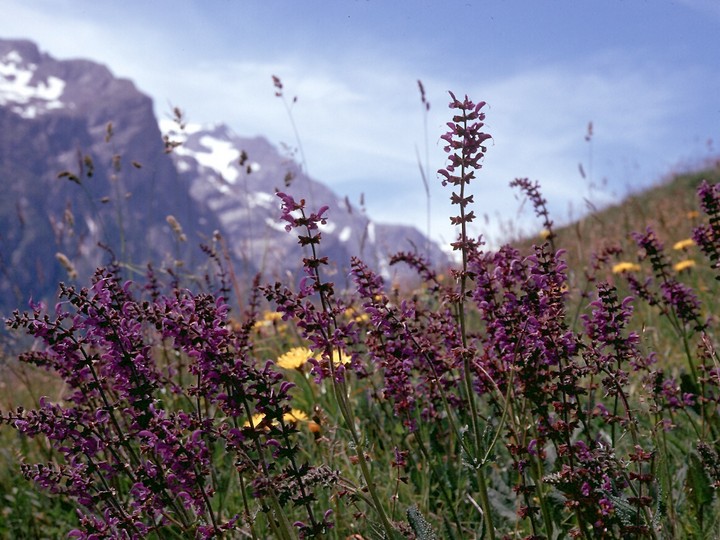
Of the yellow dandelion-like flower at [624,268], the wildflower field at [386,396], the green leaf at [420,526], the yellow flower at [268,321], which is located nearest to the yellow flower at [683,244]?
the yellow dandelion-like flower at [624,268]

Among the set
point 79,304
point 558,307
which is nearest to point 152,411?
point 79,304

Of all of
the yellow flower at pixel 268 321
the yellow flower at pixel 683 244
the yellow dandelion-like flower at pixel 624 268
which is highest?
the yellow flower at pixel 683 244

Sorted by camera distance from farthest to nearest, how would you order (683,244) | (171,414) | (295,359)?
1. (683,244)
2. (295,359)
3. (171,414)

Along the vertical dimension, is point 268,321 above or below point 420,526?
above

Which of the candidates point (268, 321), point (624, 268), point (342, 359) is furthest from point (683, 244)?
point (342, 359)

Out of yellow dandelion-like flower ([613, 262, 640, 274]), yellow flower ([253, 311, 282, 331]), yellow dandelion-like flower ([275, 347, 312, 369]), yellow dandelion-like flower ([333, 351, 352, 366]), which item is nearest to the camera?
yellow dandelion-like flower ([333, 351, 352, 366])

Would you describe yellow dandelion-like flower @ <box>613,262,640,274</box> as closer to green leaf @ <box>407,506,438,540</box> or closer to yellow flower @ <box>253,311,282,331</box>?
yellow flower @ <box>253,311,282,331</box>

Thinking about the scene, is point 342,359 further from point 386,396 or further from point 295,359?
point 295,359

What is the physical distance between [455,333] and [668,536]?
0.94 metres

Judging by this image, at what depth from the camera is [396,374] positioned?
7.95ft

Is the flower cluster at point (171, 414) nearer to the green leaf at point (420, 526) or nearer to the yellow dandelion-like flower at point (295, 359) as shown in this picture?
the green leaf at point (420, 526)

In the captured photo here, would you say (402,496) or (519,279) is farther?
(402,496)

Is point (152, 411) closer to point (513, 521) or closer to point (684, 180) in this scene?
point (513, 521)

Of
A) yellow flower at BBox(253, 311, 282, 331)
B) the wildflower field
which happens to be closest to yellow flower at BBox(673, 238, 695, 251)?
the wildflower field
